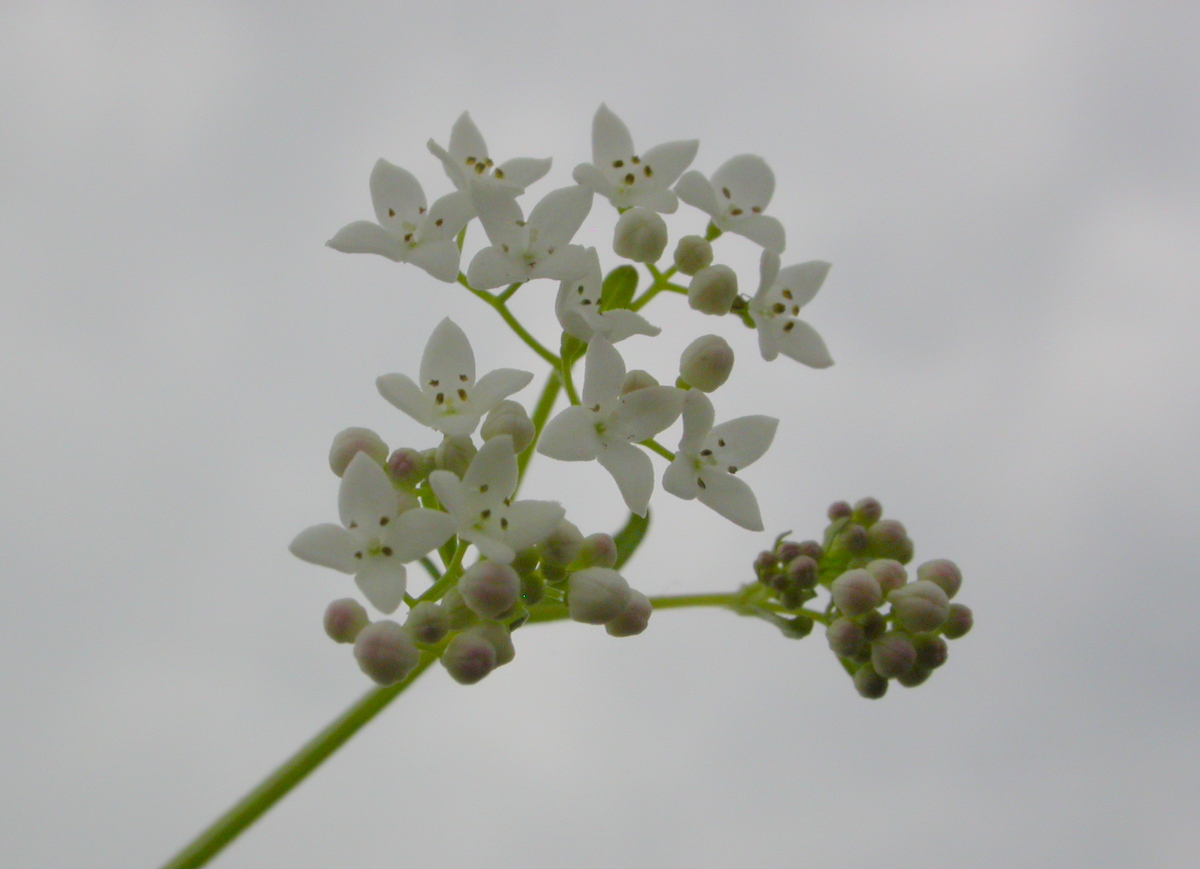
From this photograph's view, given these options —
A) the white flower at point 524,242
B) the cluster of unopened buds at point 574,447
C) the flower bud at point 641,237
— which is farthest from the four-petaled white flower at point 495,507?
the flower bud at point 641,237

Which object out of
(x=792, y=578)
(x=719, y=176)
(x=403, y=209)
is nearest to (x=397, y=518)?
(x=403, y=209)

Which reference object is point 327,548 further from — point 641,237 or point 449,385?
point 641,237

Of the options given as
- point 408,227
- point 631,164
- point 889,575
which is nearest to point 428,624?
point 408,227

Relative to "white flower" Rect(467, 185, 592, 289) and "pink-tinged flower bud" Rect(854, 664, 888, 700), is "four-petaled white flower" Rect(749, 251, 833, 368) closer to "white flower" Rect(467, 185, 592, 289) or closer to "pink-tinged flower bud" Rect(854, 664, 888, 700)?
"white flower" Rect(467, 185, 592, 289)

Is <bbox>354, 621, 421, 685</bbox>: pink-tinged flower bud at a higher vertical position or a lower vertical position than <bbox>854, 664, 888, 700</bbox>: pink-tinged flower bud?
lower

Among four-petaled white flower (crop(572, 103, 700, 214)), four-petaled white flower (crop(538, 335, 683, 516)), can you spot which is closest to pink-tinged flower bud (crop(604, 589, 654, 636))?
four-petaled white flower (crop(538, 335, 683, 516))

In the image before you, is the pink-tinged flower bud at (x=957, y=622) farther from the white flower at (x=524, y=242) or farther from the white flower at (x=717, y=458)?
the white flower at (x=524, y=242)
